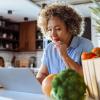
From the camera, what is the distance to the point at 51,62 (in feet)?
4.89

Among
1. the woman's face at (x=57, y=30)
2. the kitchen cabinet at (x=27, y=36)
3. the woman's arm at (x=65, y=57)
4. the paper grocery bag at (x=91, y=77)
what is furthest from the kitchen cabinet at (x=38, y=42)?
the paper grocery bag at (x=91, y=77)

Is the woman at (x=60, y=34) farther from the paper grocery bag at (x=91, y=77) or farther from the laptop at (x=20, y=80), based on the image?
the paper grocery bag at (x=91, y=77)

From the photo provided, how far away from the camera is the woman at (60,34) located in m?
1.41

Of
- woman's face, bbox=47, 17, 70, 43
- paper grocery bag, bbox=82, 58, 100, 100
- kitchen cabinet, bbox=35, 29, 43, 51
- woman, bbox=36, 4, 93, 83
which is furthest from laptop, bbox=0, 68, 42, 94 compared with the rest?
kitchen cabinet, bbox=35, 29, 43, 51

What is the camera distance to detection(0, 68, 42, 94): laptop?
0.83m

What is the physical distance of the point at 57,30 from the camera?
4.69 ft

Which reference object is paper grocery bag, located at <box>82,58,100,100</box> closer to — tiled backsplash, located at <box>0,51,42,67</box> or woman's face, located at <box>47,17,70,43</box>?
woman's face, located at <box>47,17,70,43</box>

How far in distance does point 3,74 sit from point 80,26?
80cm

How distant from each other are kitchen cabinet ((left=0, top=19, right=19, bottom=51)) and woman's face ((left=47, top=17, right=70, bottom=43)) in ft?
21.0

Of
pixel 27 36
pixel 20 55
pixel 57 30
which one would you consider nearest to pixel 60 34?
pixel 57 30

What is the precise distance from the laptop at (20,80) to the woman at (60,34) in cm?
40

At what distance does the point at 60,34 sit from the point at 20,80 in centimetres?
61

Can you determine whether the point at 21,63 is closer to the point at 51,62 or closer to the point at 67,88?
the point at 51,62

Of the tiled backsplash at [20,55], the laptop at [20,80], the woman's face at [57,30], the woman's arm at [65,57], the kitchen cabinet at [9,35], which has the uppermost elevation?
the kitchen cabinet at [9,35]
